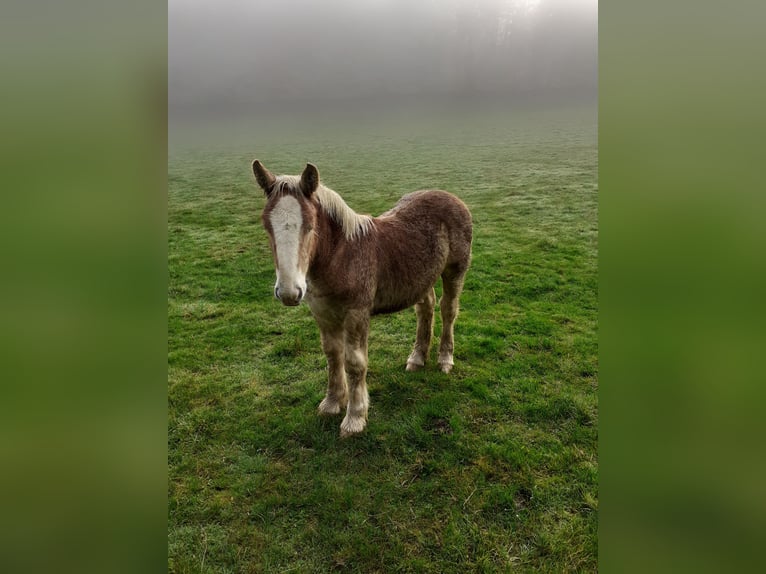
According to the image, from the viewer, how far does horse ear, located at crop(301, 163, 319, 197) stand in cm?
Answer: 310

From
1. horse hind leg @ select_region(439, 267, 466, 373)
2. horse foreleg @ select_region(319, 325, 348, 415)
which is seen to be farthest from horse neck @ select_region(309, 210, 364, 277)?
horse hind leg @ select_region(439, 267, 466, 373)

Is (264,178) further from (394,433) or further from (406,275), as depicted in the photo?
(394,433)

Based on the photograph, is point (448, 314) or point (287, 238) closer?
point (287, 238)

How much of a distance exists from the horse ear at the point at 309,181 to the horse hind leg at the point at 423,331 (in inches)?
88.5

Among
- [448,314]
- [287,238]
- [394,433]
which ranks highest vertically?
[287,238]

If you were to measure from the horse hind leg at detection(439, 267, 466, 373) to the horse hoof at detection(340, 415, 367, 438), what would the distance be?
1458 millimetres

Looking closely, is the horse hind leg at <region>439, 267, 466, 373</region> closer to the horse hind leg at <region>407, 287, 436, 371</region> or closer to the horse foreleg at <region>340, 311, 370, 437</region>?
the horse hind leg at <region>407, 287, 436, 371</region>

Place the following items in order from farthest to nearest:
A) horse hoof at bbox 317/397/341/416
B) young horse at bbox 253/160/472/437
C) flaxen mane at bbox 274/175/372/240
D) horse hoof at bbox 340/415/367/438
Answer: horse hoof at bbox 317/397/341/416 → horse hoof at bbox 340/415/367/438 → flaxen mane at bbox 274/175/372/240 → young horse at bbox 253/160/472/437

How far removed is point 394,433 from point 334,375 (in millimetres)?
884

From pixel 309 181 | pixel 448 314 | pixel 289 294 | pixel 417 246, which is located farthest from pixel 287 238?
pixel 448 314

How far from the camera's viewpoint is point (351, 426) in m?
4.06
